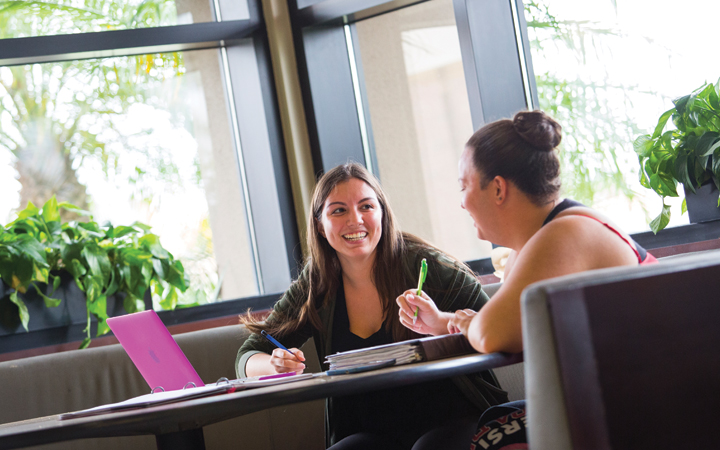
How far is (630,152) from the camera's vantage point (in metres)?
2.37

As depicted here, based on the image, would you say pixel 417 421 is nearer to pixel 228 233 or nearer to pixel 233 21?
pixel 228 233

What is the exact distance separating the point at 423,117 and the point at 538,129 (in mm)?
1455

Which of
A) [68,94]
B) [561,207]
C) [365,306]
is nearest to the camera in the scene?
[561,207]

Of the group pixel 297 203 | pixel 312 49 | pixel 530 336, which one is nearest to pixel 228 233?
pixel 297 203

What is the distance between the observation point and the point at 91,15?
271 cm

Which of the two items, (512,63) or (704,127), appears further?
(512,63)

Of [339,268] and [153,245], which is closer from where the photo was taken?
[339,268]

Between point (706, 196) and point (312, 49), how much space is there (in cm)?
173

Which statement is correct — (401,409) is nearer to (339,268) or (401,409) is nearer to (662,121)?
(339,268)

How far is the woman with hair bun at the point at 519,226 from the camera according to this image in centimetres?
107

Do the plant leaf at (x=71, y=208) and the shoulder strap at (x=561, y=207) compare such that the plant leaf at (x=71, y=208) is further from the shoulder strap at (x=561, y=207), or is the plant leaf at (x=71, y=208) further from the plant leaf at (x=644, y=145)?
the plant leaf at (x=644, y=145)

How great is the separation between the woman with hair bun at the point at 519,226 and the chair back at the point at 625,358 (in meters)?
0.25

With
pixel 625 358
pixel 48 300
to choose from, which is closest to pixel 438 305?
pixel 625 358

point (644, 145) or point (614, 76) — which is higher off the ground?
point (614, 76)
